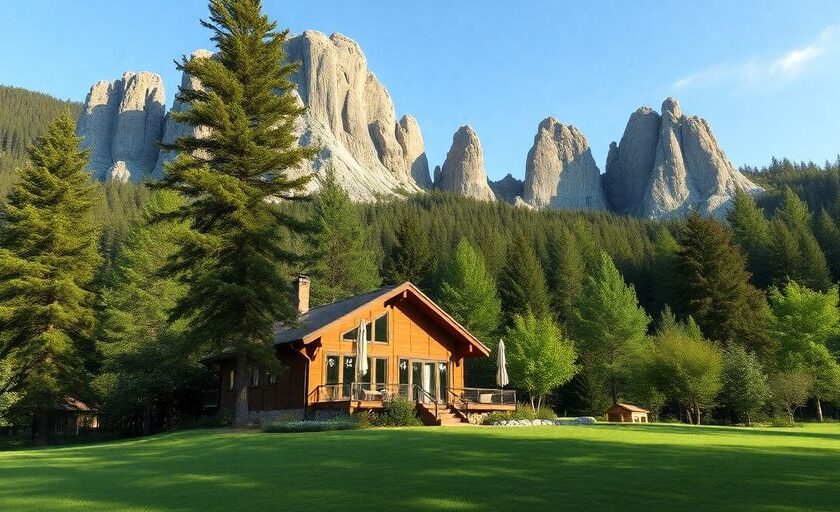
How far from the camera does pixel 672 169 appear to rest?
13700 cm

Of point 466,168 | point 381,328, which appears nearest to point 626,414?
point 381,328

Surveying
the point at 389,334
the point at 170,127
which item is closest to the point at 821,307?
the point at 389,334

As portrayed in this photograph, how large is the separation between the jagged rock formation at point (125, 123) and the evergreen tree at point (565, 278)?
97800 millimetres

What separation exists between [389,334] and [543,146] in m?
134

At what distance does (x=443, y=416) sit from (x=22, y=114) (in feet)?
546

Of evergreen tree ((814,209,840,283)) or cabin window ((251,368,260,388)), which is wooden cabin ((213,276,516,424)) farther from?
evergreen tree ((814,209,840,283))

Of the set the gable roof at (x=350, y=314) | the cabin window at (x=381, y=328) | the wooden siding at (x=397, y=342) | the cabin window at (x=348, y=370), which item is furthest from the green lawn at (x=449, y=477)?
the cabin window at (x=381, y=328)

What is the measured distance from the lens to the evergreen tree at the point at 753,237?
206 feet

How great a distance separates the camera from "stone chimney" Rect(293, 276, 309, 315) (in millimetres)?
30844

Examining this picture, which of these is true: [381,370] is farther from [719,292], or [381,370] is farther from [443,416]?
[719,292]

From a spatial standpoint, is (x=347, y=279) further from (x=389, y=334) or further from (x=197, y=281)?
(x=197, y=281)

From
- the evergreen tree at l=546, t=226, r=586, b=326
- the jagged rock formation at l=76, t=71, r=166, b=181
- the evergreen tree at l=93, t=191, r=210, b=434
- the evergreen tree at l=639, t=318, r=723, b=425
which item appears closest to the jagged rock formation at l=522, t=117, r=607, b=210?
the jagged rock formation at l=76, t=71, r=166, b=181

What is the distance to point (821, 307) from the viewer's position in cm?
4234

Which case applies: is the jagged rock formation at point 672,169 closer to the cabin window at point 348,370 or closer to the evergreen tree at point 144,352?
the evergreen tree at point 144,352
